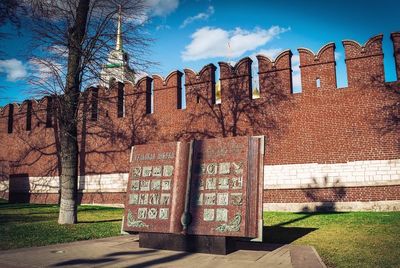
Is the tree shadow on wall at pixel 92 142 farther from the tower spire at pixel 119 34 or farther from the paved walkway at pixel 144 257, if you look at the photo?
the paved walkway at pixel 144 257

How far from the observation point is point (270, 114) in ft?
44.9

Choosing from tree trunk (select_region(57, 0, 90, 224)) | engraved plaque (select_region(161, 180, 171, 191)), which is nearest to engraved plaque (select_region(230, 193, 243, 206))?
engraved plaque (select_region(161, 180, 171, 191))

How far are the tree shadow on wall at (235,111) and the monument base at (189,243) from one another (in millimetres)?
8617

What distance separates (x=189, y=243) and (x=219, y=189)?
0.98 m

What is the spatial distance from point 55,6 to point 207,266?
9.63 meters

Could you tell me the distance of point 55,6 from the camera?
10.7 m

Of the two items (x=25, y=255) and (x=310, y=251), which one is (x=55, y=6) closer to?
(x=25, y=255)

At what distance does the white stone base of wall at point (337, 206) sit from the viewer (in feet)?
37.7

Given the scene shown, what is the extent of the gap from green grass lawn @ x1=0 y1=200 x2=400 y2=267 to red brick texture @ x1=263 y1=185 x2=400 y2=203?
1.83 metres

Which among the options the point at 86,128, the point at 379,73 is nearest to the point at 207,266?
the point at 379,73

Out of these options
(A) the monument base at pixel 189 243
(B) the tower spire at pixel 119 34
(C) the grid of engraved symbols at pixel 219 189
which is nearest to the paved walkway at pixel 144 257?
(A) the monument base at pixel 189 243

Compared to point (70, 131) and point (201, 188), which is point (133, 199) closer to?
point (201, 188)

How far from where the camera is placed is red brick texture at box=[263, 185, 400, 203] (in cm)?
1160

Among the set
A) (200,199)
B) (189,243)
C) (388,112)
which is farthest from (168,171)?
(388,112)
